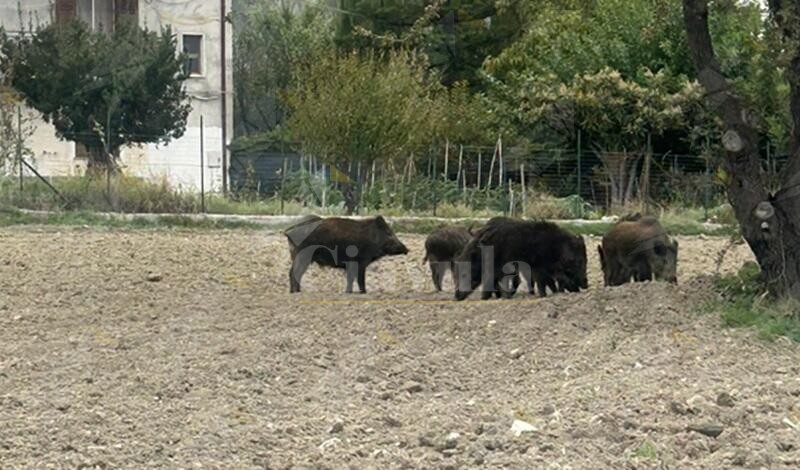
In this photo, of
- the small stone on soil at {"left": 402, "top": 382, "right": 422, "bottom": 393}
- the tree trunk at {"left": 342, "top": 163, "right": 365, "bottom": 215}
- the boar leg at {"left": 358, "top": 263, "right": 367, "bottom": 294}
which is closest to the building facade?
the tree trunk at {"left": 342, "top": 163, "right": 365, "bottom": 215}

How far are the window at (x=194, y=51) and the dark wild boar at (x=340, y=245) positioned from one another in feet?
96.6

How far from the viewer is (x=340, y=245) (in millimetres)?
17438

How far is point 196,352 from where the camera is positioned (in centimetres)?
1212

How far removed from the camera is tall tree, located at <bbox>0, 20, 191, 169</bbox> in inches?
1517

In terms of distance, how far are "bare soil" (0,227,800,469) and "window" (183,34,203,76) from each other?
30.1m

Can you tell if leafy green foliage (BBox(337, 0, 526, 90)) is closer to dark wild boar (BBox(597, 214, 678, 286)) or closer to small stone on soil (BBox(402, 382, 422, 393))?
dark wild boar (BBox(597, 214, 678, 286))

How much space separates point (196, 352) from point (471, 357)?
7.56ft

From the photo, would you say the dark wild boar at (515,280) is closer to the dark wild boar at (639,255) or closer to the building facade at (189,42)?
the dark wild boar at (639,255)

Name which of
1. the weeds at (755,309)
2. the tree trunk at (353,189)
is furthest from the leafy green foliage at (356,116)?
the weeds at (755,309)

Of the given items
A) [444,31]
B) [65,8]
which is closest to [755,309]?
[444,31]

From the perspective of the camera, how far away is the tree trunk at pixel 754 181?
13625 millimetres

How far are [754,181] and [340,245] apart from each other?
213 inches

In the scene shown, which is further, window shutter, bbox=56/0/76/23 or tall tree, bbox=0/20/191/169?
window shutter, bbox=56/0/76/23

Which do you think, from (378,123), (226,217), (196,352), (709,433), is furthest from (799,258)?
(378,123)
